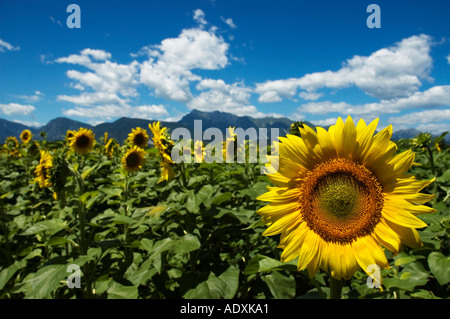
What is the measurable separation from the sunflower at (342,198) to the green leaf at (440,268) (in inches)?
39.1

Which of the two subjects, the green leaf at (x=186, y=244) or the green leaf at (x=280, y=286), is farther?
the green leaf at (x=280, y=286)

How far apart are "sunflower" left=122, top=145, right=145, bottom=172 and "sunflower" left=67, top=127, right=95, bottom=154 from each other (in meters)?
2.27

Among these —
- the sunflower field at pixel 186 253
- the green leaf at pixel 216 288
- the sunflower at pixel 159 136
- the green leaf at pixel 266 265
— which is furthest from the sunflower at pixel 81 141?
the green leaf at pixel 266 265

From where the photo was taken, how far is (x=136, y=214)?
2.57 meters

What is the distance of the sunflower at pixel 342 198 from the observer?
1.39 meters

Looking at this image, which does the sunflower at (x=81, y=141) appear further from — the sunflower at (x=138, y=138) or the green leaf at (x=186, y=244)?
the green leaf at (x=186, y=244)

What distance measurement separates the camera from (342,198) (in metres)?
1.49

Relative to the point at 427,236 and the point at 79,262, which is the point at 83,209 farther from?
the point at 427,236

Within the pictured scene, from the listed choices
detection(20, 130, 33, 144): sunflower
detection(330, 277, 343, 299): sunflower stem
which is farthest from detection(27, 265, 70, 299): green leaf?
detection(20, 130, 33, 144): sunflower

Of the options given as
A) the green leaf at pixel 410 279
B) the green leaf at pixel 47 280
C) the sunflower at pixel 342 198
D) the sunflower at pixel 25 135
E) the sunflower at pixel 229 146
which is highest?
the sunflower at pixel 25 135

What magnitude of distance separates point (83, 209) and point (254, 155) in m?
2.65

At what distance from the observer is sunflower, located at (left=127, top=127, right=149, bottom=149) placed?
543cm
